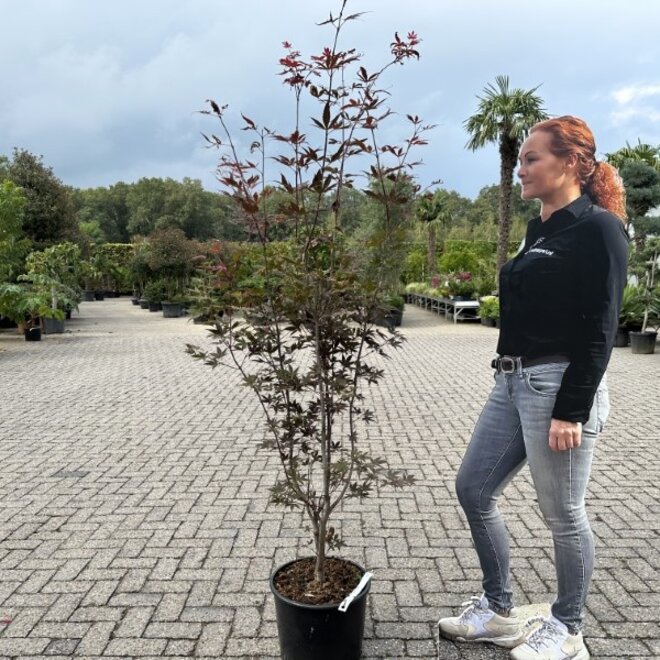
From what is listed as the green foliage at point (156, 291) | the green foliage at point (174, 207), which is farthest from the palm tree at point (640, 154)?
the green foliage at point (174, 207)

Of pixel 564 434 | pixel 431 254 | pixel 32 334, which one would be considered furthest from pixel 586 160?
pixel 431 254

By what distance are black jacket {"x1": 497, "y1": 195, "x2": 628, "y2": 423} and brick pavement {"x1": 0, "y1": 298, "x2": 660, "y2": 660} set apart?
4.36ft

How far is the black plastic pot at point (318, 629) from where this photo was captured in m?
2.46

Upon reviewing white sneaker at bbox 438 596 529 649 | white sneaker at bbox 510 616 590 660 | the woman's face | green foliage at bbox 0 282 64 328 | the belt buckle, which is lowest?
white sneaker at bbox 438 596 529 649

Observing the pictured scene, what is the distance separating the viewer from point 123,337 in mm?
17016

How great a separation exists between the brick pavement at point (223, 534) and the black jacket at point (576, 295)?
52.3 inches

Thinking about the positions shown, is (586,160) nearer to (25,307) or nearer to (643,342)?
(643,342)

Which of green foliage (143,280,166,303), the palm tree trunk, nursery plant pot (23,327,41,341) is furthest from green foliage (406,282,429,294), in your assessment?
nursery plant pot (23,327,41,341)

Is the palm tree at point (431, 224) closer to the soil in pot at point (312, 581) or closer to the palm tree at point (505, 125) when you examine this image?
the palm tree at point (505, 125)

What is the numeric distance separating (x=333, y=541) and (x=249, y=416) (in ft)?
15.7

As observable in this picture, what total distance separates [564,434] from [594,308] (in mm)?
441

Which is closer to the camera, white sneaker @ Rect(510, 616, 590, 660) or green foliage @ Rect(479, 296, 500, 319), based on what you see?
white sneaker @ Rect(510, 616, 590, 660)

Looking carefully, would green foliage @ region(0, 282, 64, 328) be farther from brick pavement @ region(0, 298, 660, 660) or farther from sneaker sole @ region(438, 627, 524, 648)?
A: sneaker sole @ region(438, 627, 524, 648)

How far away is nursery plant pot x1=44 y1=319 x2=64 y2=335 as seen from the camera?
56.6 feet
